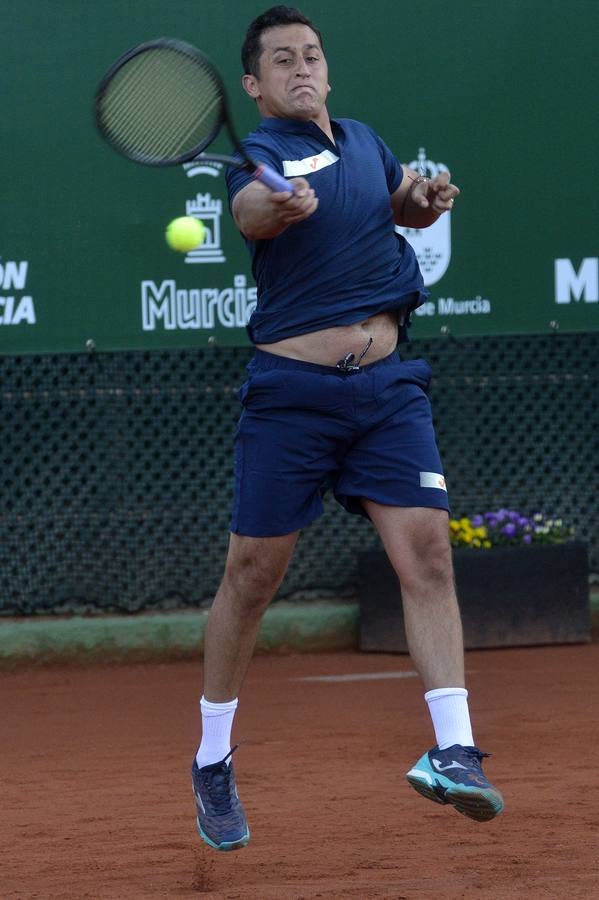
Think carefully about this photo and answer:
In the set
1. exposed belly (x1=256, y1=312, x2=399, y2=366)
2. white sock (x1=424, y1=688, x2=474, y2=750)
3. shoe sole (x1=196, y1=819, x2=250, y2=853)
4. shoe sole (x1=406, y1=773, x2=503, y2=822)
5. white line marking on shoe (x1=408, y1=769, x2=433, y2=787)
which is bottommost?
shoe sole (x1=196, y1=819, x2=250, y2=853)

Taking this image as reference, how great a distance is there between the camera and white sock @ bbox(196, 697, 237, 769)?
3.77 metres

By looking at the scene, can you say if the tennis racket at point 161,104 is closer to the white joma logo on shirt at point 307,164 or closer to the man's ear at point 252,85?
the man's ear at point 252,85

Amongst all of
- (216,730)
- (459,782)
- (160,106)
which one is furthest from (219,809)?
(160,106)

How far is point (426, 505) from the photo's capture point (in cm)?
361

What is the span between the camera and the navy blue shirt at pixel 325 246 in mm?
3600

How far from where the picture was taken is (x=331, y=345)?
366 centimetres

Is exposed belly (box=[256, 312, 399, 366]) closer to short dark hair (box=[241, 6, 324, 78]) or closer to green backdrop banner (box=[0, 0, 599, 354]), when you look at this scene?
short dark hair (box=[241, 6, 324, 78])

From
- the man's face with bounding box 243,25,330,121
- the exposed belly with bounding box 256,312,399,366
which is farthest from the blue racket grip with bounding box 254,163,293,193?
the exposed belly with bounding box 256,312,399,366

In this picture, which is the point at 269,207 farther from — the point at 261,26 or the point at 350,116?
the point at 350,116

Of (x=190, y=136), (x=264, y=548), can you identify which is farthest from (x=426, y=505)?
(x=190, y=136)

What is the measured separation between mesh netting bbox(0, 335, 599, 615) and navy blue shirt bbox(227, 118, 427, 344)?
269 centimetres

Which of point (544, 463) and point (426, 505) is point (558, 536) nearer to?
point (544, 463)

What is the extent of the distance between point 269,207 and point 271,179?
65 mm

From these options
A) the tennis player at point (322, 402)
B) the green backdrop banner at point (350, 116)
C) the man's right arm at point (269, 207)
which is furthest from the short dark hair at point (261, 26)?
the green backdrop banner at point (350, 116)
